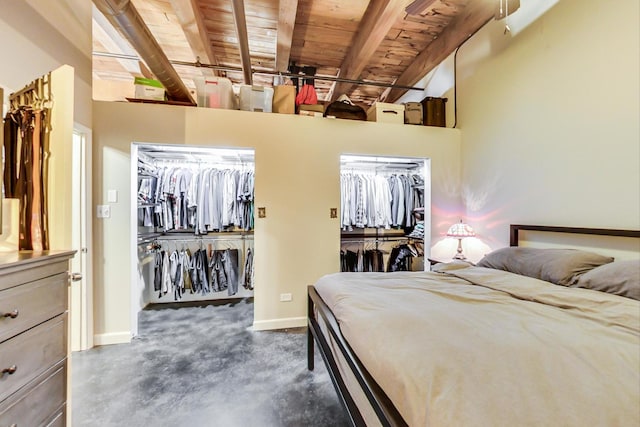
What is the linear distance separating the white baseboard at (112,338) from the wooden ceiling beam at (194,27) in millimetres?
2951

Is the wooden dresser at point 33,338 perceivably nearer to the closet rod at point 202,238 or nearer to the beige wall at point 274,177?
the beige wall at point 274,177

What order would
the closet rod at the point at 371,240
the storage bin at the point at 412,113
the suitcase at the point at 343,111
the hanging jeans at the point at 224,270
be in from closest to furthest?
the suitcase at the point at 343,111, the storage bin at the point at 412,113, the hanging jeans at the point at 224,270, the closet rod at the point at 371,240

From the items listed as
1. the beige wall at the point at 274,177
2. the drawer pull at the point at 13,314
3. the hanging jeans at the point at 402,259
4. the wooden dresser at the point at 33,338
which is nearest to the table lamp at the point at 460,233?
the beige wall at the point at 274,177

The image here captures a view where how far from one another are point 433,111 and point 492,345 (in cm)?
309

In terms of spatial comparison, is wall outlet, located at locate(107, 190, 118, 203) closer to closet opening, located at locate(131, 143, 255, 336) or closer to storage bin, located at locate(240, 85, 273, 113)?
closet opening, located at locate(131, 143, 255, 336)

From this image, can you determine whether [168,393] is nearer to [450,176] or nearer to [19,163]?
[19,163]

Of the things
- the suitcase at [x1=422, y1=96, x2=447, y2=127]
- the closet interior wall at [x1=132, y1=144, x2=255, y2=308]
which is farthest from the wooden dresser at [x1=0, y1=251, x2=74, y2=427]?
the suitcase at [x1=422, y1=96, x2=447, y2=127]

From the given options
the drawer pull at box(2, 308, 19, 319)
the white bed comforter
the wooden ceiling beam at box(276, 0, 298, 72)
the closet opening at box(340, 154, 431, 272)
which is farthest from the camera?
the closet opening at box(340, 154, 431, 272)

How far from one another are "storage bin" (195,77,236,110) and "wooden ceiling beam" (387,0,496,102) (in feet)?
8.09

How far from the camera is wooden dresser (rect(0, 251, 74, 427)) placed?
90 centimetres

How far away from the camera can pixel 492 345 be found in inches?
35.2

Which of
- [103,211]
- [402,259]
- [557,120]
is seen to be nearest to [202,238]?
[103,211]

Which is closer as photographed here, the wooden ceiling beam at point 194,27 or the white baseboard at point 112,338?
the wooden ceiling beam at point 194,27

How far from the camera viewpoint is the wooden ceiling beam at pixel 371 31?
2371 millimetres
